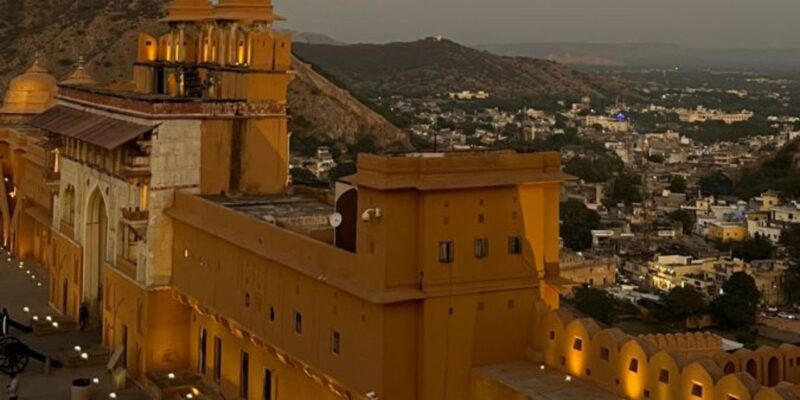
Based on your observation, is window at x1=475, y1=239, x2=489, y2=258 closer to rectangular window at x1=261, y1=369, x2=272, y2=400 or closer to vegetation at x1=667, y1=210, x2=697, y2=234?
rectangular window at x1=261, y1=369, x2=272, y2=400

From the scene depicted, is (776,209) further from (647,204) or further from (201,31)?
(201,31)

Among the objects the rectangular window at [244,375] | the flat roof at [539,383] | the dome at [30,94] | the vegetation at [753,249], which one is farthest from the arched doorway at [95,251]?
the vegetation at [753,249]

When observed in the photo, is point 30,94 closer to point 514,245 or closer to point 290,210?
point 290,210

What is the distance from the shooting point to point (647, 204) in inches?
3676

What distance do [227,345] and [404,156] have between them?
7.45m

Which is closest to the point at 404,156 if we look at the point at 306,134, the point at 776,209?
the point at 776,209

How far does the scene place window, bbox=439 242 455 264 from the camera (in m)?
14.7

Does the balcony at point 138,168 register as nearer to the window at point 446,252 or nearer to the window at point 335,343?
the window at point 335,343

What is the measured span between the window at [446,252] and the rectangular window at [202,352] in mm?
8575

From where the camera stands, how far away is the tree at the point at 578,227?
240 ft

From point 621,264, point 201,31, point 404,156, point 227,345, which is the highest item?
point 201,31

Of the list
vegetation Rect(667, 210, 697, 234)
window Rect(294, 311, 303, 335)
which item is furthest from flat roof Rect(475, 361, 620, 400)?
vegetation Rect(667, 210, 697, 234)

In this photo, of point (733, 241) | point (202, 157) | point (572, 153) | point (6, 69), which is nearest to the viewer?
point (202, 157)

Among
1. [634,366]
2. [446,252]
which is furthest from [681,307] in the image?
[634,366]
